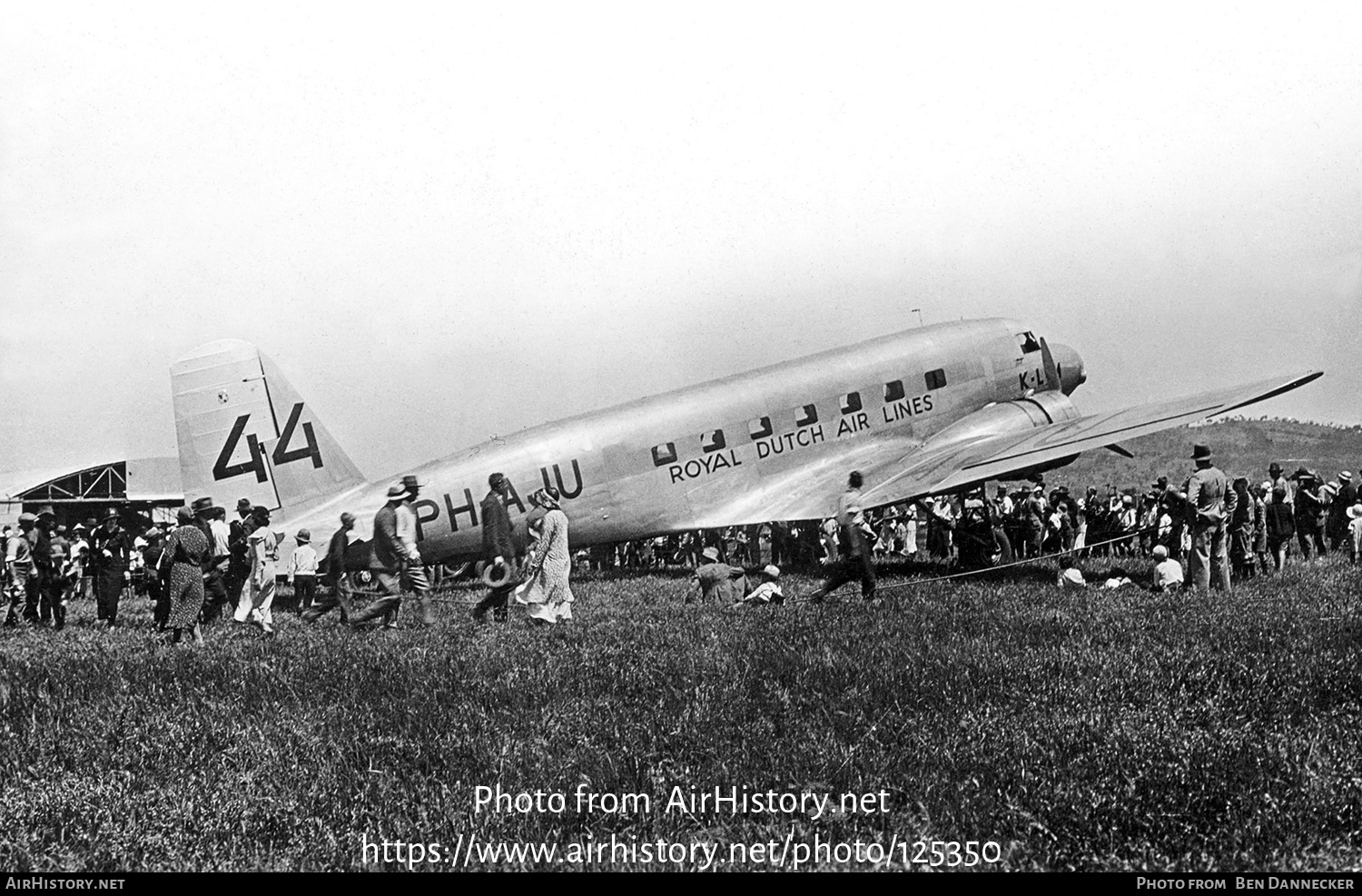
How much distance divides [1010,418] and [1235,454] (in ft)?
108

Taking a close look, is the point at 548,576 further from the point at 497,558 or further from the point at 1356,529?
the point at 1356,529

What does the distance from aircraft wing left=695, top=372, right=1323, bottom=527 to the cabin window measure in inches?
53.8

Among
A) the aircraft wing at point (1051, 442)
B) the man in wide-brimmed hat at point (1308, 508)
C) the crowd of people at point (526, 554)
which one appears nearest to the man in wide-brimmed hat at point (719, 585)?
the crowd of people at point (526, 554)

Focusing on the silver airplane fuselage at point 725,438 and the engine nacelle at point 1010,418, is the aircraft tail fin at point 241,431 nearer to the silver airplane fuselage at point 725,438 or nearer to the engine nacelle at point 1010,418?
the silver airplane fuselage at point 725,438

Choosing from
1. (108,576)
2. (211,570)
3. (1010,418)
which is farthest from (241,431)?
(1010,418)

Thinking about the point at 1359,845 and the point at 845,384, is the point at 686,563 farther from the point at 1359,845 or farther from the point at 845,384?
the point at 1359,845

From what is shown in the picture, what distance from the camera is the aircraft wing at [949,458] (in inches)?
615

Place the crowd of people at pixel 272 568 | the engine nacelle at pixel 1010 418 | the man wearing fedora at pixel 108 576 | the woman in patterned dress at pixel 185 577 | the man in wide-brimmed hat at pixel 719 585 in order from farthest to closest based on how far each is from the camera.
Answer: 1. the engine nacelle at pixel 1010 418
2. the man wearing fedora at pixel 108 576
3. the man in wide-brimmed hat at pixel 719 585
4. the crowd of people at pixel 272 568
5. the woman in patterned dress at pixel 185 577

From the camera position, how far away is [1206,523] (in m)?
12.4

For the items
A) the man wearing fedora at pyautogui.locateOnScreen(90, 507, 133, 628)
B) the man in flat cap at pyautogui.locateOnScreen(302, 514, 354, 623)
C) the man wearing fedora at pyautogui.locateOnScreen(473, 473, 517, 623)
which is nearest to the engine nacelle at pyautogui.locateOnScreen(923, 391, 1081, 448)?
the man wearing fedora at pyautogui.locateOnScreen(473, 473, 517, 623)

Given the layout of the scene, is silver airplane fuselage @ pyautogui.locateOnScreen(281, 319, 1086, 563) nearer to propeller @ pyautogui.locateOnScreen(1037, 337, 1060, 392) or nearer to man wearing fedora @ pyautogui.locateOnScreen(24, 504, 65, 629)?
propeller @ pyautogui.locateOnScreen(1037, 337, 1060, 392)

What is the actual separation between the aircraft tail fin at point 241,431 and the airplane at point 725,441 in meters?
0.02
